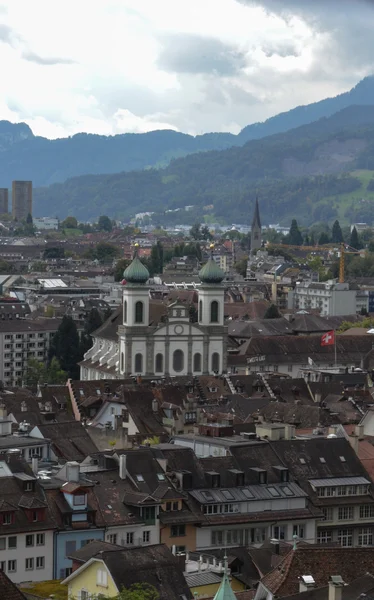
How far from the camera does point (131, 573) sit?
31094mm

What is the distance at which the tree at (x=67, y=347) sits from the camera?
10294cm

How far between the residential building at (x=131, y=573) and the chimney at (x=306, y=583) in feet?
8.10

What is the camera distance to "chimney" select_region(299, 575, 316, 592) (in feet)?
96.3

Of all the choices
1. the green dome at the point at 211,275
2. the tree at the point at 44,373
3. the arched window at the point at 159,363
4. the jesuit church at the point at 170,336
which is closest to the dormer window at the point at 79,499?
the jesuit church at the point at 170,336

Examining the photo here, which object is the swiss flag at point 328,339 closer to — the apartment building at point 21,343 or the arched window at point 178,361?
the arched window at point 178,361

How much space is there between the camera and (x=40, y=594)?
113 ft

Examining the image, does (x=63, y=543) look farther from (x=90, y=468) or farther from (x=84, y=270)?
(x=84, y=270)

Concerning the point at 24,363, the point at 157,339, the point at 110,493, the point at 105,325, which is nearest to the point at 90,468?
the point at 110,493

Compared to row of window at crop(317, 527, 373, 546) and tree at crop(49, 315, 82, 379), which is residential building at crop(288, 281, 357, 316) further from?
row of window at crop(317, 527, 373, 546)

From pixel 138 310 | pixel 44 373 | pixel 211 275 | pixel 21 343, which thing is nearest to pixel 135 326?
pixel 138 310

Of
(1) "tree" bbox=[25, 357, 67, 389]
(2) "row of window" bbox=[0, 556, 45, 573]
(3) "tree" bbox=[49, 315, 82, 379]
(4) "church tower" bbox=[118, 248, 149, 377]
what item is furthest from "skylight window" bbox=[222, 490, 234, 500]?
(3) "tree" bbox=[49, 315, 82, 379]

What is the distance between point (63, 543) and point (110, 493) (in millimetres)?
2215

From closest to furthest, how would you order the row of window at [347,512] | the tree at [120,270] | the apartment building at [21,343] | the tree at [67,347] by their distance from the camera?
the row of window at [347,512] → the tree at [67,347] → the apartment building at [21,343] → the tree at [120,270]

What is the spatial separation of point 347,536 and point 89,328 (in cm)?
6641
